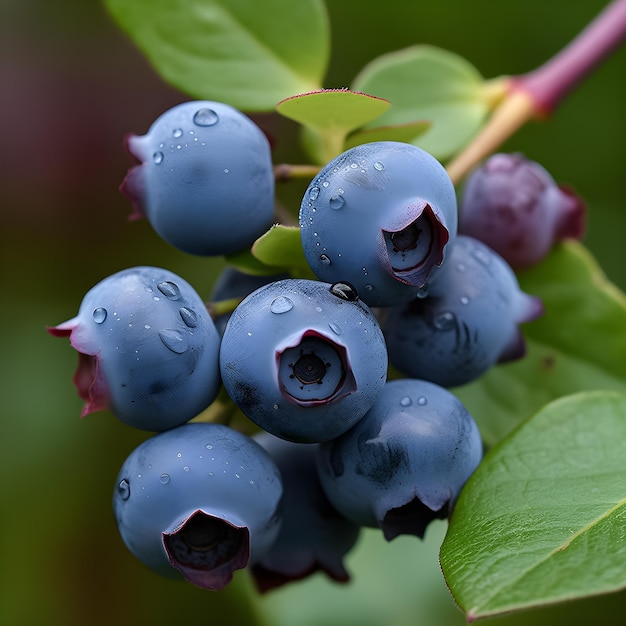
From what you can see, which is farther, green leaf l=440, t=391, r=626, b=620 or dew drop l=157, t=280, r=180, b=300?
dew drop l=157, t=280, r=180, b=300

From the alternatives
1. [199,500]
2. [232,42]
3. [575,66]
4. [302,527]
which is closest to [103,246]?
[232,42]

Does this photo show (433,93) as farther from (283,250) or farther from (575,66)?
(283,250)

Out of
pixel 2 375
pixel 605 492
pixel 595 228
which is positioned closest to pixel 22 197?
pixel 2 375

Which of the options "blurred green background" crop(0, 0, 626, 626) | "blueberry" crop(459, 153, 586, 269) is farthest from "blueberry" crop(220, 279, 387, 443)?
"blurred green background" crop(0, 0, 626, 626)

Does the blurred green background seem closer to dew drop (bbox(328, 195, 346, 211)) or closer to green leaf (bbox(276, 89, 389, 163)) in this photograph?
green leaf (bbox(276, 89, 389, 163))

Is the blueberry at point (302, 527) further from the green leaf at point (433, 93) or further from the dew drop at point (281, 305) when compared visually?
the green leaf at point (433, 93)

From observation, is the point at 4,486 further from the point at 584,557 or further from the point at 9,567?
the point at 584,557
